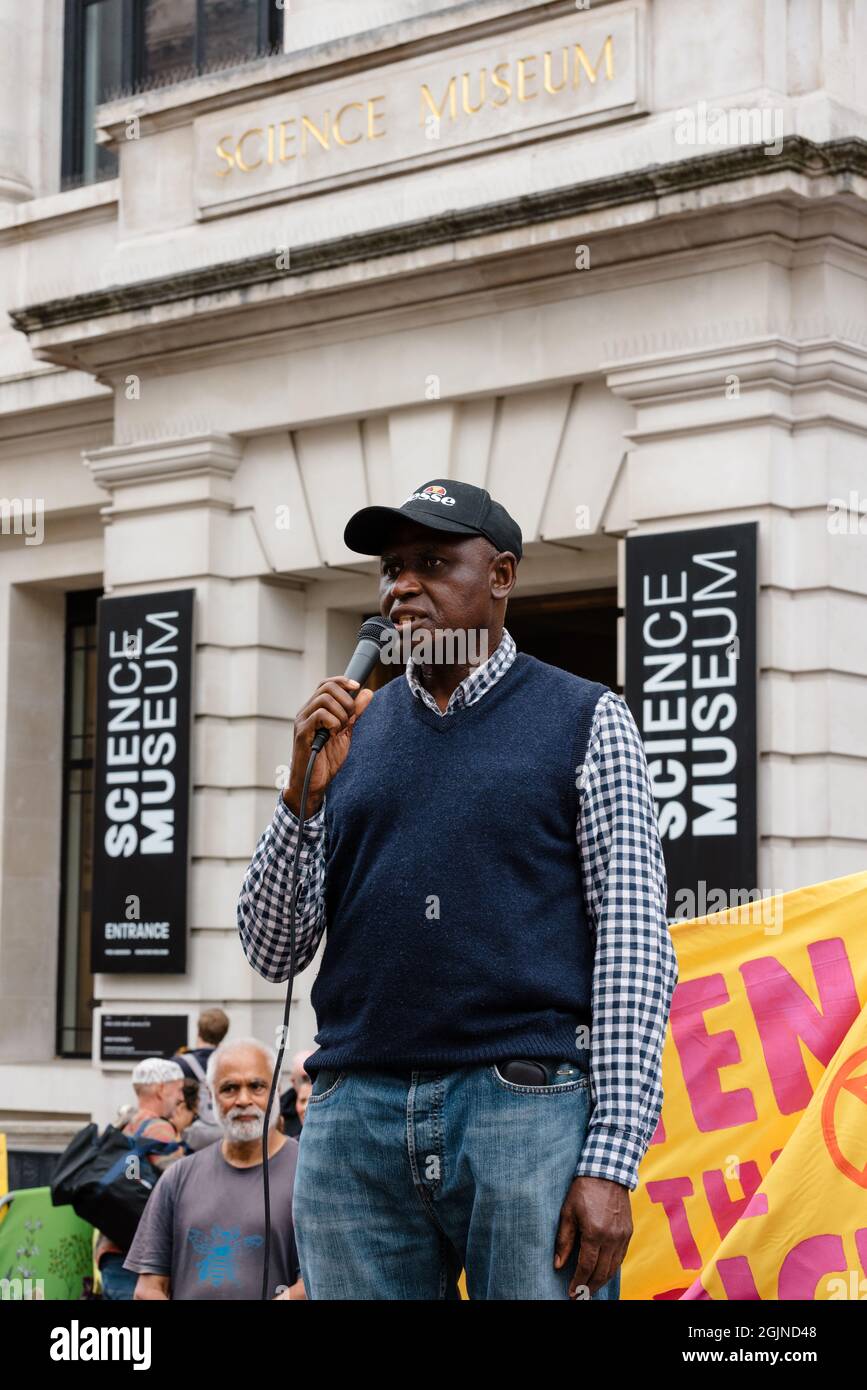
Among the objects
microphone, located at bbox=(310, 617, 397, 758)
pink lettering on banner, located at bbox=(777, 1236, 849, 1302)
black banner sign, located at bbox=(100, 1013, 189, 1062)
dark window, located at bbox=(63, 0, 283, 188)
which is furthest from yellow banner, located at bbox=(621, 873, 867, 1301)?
dark window, located at bbox=(63, 0, 283, 188)

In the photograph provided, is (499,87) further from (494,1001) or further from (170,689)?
(494,1001)

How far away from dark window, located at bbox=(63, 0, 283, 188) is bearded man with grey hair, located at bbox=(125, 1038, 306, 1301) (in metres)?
10.5

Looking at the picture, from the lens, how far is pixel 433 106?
506 inches

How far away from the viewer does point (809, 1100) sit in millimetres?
5648

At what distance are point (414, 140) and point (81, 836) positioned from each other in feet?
21.3

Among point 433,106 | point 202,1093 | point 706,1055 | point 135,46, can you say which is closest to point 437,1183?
point 706,1055

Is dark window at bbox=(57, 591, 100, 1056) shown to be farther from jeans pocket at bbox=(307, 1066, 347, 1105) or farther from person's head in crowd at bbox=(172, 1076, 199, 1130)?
jeans pocket at bbox=(307, 1066, 347, 1105)

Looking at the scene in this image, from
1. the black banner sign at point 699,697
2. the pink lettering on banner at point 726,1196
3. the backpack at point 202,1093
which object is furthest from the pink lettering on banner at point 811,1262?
the black banner sign at point 699,697

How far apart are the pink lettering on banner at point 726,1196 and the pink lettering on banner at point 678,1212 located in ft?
0.20

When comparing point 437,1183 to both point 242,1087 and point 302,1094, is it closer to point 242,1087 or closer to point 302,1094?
point 242,1087

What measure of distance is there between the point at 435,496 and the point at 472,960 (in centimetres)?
88
